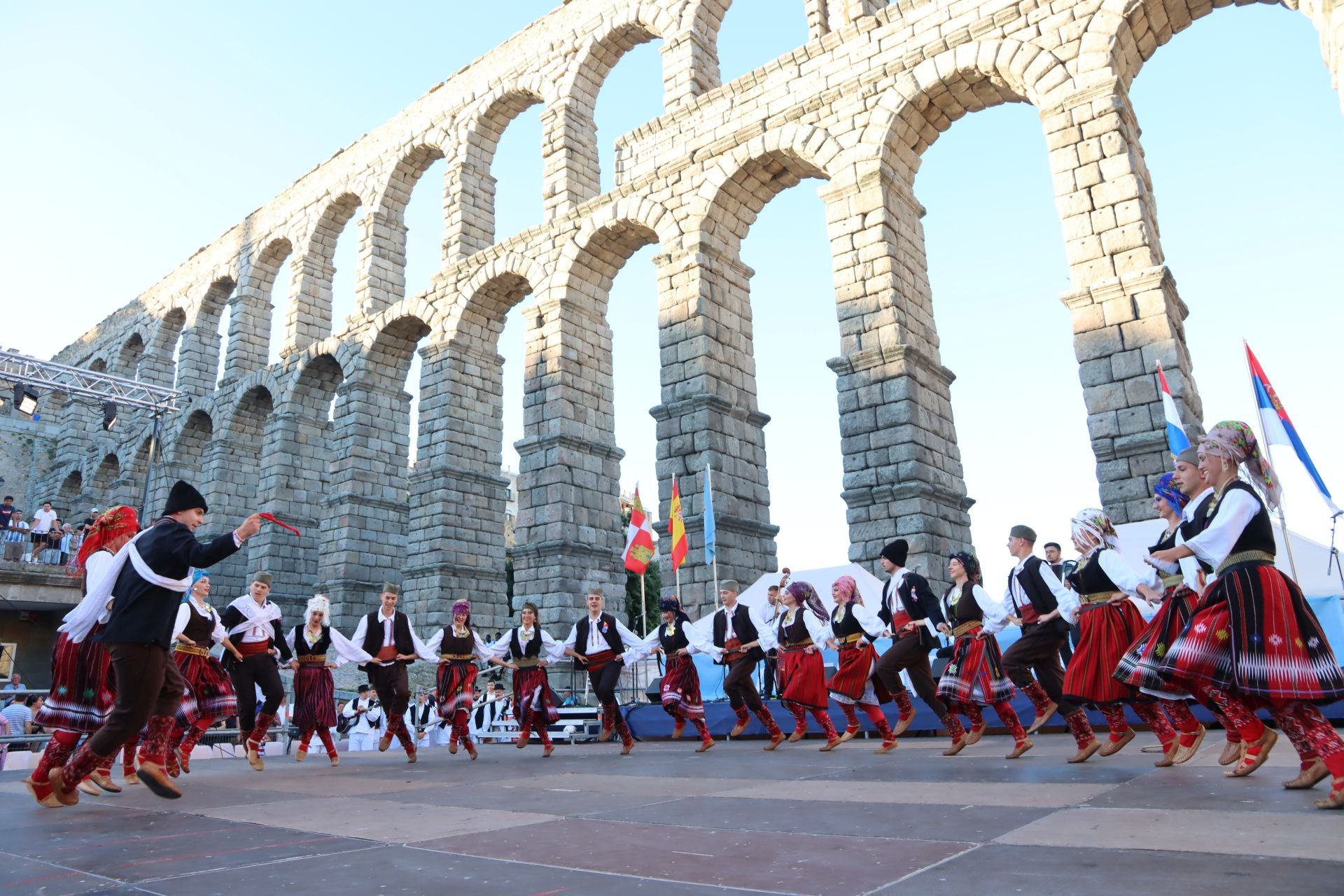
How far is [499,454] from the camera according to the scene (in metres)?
19.1

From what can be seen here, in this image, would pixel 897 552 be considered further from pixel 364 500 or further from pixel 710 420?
pixel 364 500

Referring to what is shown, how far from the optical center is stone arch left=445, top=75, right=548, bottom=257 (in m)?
19.8

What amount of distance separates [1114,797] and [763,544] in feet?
32.9

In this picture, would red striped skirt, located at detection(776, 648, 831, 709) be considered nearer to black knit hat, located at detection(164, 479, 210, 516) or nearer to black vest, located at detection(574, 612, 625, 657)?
black vest, located at detection(574, 612, 625, 657)

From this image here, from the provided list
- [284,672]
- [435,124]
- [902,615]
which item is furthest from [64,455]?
[902,615]

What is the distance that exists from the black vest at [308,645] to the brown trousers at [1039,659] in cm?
616

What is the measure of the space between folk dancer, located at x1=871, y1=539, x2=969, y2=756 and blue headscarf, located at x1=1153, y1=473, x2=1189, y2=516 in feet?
7.31

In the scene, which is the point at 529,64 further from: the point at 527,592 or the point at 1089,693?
the point at 1089,693

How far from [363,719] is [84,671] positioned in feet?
34.3

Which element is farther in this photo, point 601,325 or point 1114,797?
point 601,325

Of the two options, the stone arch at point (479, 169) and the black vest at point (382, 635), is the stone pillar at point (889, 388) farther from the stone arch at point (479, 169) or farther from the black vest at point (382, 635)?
the stone arch at point (479, 169)

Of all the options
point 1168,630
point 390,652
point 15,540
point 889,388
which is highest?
point 15,540

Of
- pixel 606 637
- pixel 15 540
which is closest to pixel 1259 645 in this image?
pixel 606 637

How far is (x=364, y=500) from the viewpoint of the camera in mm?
20109
